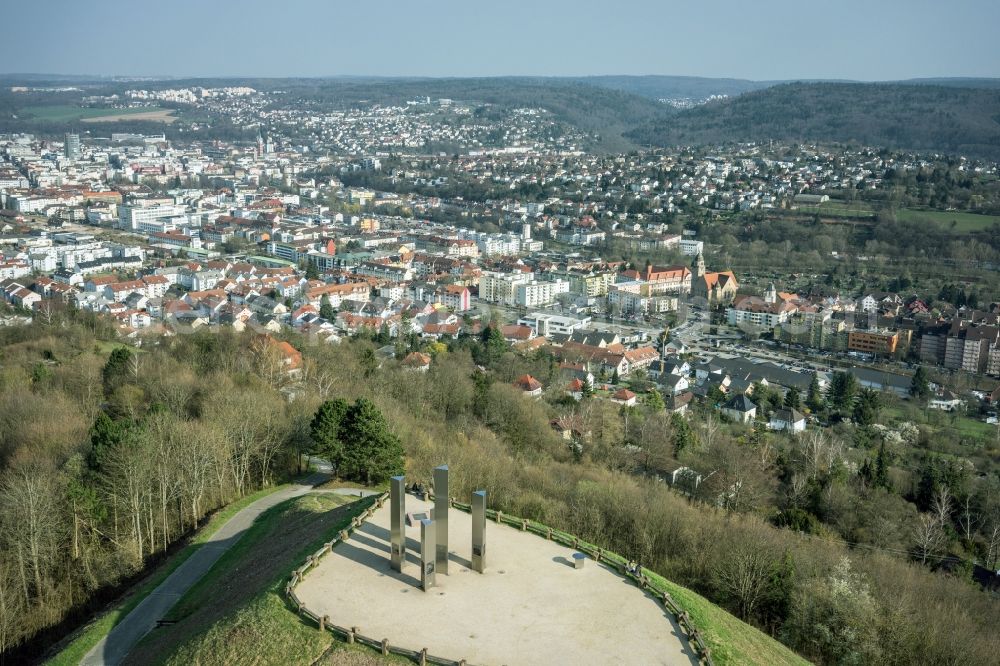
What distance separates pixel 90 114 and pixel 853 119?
64444 millimetres

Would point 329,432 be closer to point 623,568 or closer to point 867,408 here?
point 623,568

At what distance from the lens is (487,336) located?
21031 mm

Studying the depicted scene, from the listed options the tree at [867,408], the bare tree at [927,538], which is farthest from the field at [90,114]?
the bare tree at [927,538]

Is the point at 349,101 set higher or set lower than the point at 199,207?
higher

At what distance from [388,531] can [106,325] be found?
42.1 ft

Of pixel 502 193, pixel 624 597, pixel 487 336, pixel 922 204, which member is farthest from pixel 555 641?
pixel 502 193

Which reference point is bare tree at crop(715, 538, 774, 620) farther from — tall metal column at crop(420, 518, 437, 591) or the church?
the church

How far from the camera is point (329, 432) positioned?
10.8 metres

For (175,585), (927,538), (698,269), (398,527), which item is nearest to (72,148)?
(698,269)

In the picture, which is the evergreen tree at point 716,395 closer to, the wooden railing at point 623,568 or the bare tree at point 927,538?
the bare tree at point 927,538

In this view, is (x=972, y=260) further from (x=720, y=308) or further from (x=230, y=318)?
(x=230, y=318)

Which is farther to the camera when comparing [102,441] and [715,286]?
[715,286]

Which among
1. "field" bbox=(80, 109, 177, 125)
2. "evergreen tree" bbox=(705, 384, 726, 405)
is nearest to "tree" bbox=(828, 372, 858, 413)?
"evergreen tree" bbox=(705, 384, 726, 405)

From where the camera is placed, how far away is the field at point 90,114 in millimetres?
79338
